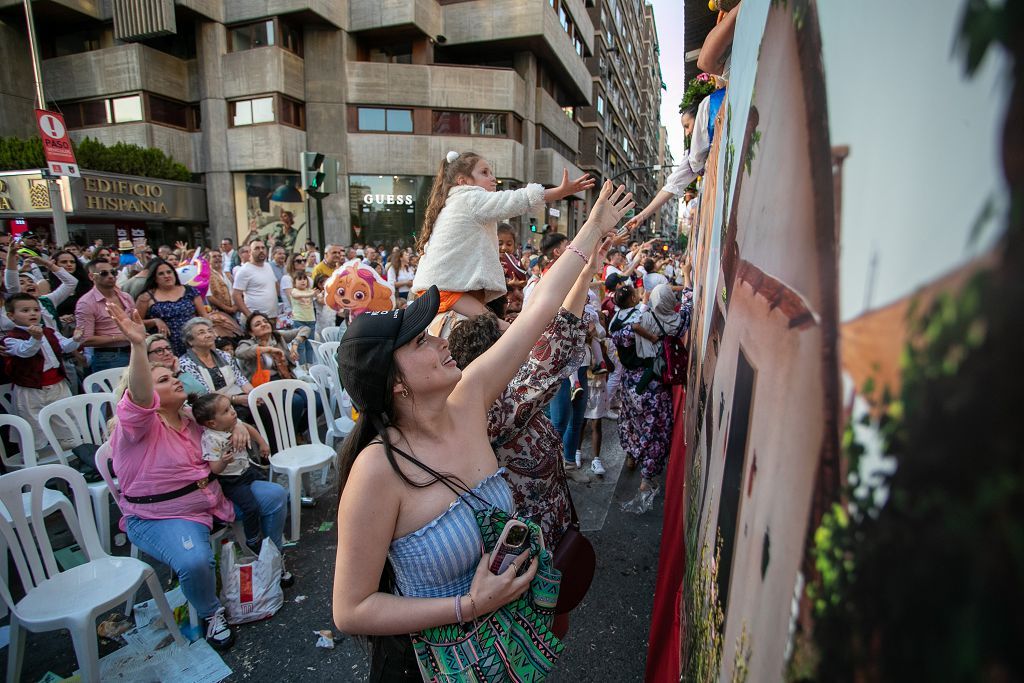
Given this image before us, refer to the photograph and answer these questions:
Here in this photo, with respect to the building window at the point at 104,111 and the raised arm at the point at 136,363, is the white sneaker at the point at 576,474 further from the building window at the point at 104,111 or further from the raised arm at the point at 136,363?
the building window at the point at 104,111

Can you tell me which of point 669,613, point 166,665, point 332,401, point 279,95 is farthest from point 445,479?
point 279,95

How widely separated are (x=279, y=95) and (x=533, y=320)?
24.8 metres

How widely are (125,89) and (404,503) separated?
29.4 metres

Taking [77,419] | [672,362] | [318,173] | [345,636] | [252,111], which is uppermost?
[252,111]

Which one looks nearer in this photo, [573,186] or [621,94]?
[573,186]

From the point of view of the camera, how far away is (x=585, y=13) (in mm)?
32438

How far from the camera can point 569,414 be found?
15.9 ft

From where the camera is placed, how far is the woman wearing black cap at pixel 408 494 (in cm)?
147

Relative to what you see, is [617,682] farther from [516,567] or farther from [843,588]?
[843,588]

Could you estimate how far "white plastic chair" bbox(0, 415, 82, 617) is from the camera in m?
2.71

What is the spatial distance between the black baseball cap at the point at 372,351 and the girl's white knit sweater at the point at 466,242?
106 centimetres

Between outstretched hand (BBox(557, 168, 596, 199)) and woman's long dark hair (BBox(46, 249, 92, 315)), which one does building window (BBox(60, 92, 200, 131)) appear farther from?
outstretched hand (BBox(557, 168, 596, 199))

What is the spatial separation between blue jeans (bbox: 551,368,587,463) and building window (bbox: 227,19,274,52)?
79.6 feet

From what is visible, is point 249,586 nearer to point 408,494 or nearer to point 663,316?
point 408,494
